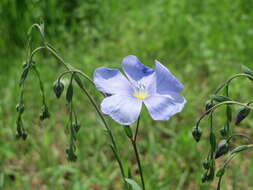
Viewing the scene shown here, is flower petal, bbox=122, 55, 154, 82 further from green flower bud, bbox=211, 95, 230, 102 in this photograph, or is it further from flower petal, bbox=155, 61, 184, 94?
green flower bud, bbox=211, 95, 230, 102

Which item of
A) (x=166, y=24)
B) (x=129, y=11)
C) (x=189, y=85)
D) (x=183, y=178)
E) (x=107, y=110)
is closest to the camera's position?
(x=107, y=110)

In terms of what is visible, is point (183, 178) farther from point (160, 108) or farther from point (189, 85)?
point (160, 108)

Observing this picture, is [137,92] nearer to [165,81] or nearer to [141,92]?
[141,92]

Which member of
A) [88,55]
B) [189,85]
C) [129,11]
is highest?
[129,11]

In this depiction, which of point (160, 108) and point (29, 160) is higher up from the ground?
point (160, 108)

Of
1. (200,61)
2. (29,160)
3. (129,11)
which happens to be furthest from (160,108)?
(129,11)

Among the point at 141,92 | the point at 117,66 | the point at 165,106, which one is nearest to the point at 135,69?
the point at 141,92
